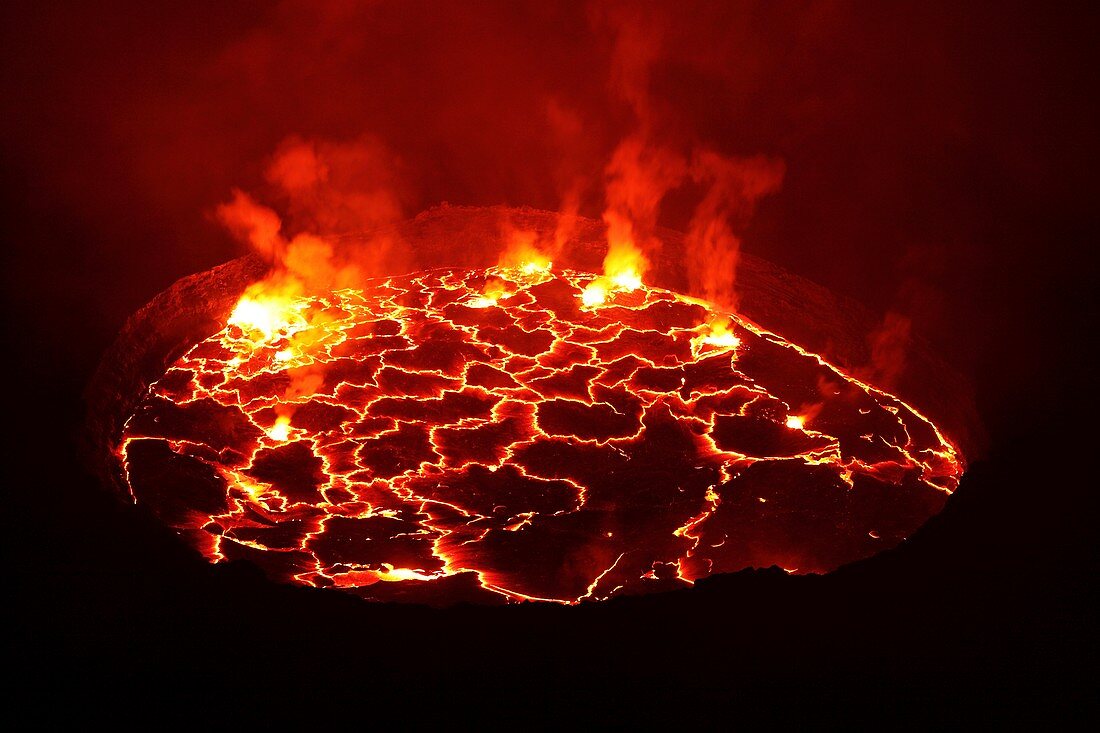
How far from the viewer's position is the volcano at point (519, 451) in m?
3.99

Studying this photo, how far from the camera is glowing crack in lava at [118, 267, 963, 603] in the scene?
4.00 m

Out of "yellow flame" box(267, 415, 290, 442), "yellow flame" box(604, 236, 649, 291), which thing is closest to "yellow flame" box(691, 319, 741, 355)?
"yellow flame" box(604, 236, 649, 291)

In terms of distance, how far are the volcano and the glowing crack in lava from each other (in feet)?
0.04

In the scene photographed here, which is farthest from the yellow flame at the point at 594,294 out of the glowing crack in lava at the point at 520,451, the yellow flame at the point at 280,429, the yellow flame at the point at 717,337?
the yellow flame at the point at 280,429

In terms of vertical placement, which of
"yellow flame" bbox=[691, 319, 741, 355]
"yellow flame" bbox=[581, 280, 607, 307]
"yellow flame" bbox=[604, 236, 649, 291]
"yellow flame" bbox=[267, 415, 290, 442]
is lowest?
"yellow flame" bbox=[267, 415, 290, 442]

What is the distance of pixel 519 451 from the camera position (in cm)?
476

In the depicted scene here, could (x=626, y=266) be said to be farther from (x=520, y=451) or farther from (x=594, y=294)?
(x=520, y=451)

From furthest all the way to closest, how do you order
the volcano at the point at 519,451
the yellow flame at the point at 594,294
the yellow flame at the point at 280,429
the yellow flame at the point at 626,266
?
the yellow flame at the point at 626,266 → the yellow flame at the point at 594,294 → the yellow flame at the point at 280,429 → the volcano at the point at 519,451

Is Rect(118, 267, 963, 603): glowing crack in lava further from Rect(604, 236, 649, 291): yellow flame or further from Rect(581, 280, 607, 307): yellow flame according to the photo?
Rect(604, 236, 649, 291): yellow flame

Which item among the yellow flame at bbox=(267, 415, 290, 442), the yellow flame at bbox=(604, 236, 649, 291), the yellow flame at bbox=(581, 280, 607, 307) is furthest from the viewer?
the yellow flame at bbox=(604, 236, 649, 291)

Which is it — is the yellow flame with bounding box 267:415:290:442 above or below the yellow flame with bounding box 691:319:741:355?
below

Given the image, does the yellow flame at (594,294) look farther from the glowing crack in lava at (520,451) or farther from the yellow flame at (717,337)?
the yellow flame at (717,337)

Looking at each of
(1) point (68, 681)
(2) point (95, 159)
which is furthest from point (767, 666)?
(2) point (95, 159)

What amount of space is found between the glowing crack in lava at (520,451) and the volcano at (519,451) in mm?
13
